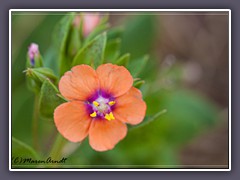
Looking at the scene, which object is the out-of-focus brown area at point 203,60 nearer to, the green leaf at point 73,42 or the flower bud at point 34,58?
the green leaf at point 73,42

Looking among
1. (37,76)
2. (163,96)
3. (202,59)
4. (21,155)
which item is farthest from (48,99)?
(202,59)

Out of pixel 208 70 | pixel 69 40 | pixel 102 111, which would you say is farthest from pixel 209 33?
pixel 102 111

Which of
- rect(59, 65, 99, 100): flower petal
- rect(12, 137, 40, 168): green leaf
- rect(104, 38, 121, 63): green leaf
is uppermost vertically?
rect(104, 38, 121, 63): green leaf

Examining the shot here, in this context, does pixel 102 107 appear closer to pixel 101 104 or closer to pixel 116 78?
pixel 101 104

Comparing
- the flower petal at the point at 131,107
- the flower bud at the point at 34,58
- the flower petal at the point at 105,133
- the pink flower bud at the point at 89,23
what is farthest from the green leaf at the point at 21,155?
the pink flower bud at the point at 89,23

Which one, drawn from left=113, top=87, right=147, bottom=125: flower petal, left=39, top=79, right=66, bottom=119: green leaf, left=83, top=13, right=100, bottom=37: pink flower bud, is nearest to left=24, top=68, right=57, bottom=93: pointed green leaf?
left=39, top=79, right=66, bottom=119: green leaf

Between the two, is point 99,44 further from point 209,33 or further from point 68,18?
point 209,33

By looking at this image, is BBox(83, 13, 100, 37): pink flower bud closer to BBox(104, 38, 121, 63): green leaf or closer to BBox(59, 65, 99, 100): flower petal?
BBox(104, 38, 121, 63): green leaf
